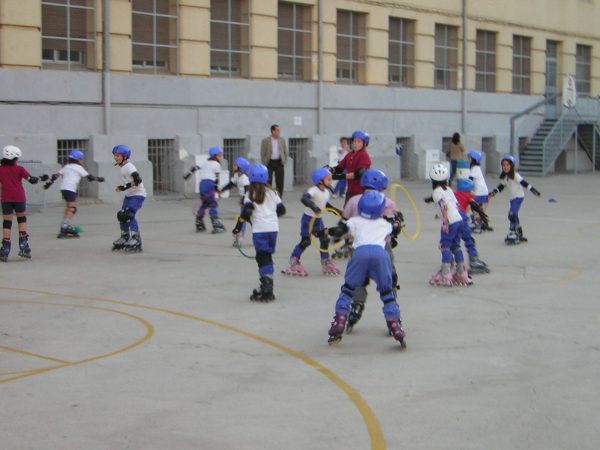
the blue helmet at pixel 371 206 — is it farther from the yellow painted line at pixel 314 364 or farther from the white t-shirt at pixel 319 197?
the white t-shirt at pixel 319 197

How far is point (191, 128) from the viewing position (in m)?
25.8

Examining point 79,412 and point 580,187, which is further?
point 580,187

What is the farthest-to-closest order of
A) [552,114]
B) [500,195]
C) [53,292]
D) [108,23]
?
[552,114] < [500,195] < [108,23] < [53,292]

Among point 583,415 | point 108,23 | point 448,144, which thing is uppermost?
point 108,23

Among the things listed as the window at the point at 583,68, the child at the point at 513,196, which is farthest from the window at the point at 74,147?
the window at the point at 583,68

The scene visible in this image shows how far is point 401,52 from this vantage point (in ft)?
106

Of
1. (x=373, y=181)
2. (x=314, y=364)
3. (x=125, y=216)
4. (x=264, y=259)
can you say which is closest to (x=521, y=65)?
(x=125, y=216)

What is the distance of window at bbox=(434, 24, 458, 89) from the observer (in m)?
33.8

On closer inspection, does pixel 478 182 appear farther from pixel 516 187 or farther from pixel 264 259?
pixel 264 259

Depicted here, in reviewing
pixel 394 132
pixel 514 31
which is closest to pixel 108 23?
pixel 394 132

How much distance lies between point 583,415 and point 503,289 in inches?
219

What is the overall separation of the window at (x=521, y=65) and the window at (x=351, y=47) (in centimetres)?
898

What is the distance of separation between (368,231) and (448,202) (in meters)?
3.58

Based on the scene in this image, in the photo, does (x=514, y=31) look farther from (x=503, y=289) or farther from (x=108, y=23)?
(x=503, y=289)
